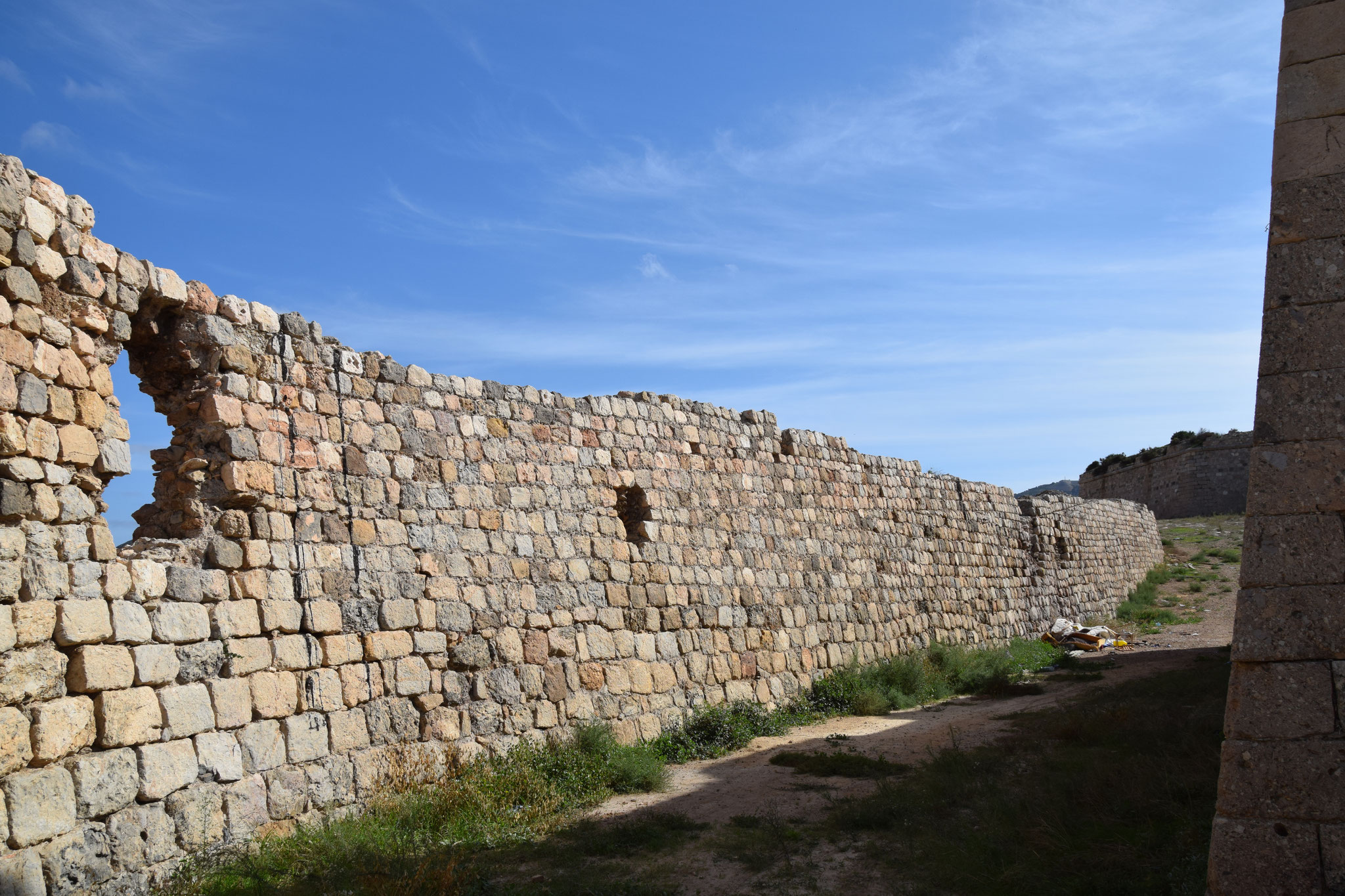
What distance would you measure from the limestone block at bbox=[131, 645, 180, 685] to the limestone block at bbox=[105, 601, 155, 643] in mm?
61

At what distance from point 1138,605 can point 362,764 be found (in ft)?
69.5

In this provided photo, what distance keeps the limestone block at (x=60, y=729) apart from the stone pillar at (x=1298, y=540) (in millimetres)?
5951

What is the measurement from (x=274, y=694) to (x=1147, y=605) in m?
22.1

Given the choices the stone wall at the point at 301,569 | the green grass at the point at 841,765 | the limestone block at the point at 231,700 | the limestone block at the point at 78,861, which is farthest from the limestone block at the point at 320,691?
the green grass at the point at 841,765

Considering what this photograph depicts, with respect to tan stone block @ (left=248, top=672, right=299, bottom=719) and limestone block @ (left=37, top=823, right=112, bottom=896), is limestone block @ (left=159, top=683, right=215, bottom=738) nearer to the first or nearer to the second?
tan stone block @ (left=248, top=672, right=299, bottom=719)

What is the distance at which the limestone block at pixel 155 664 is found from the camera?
5988 millimetres

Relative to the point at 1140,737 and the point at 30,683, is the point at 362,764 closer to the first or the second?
the point at 30,683

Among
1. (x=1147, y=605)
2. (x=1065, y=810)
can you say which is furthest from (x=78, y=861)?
(x=1147, y=605)

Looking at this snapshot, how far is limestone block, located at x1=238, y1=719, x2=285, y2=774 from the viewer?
6.56 m

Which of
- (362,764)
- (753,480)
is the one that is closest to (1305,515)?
(362,764)

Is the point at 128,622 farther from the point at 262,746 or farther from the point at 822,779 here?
the point at 822,779

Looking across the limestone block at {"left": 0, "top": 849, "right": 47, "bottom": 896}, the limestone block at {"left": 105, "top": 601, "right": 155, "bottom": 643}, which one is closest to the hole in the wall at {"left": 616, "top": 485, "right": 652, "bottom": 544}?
the limestone block at {"left": 105, "top": 601, "right": 155, "bottom": 643}

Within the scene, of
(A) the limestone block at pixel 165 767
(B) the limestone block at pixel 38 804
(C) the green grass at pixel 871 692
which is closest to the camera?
(B) the limestone block at pixel 38 804

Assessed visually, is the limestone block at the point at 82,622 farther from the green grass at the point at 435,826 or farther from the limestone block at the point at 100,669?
the green grass at the point at 435,826
